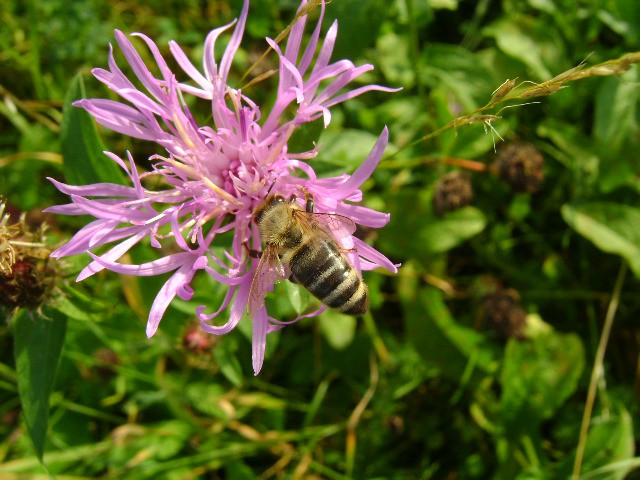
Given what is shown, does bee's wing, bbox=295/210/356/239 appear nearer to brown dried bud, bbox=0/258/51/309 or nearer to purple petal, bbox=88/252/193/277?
purple petal, bbox=88/252/193/277

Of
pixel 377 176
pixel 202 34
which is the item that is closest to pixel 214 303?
pixel 377 176

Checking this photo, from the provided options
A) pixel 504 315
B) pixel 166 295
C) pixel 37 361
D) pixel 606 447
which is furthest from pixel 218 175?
pixel 606 447

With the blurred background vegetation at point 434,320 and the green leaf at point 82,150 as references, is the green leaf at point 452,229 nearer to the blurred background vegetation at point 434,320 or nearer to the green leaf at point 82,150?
the blurred background vegetation at point 434,320

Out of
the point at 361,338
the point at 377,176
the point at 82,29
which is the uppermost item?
the point at 82,29

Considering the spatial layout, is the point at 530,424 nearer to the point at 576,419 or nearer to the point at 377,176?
the point at 576,419

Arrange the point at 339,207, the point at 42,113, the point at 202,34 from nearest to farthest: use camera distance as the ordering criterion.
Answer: the point at 339,207, the point at 42,113, the point at 202,34

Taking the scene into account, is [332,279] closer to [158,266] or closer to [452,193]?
[158,266]

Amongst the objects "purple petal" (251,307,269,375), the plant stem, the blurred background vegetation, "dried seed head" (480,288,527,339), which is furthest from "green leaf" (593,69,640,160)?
"purple petal" (251,307,269,375)
